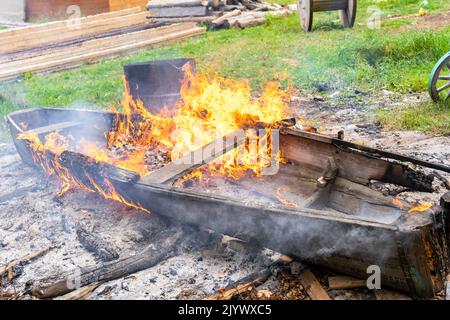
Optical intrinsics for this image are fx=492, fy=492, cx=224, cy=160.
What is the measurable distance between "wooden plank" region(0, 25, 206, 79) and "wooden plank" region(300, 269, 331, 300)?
9619 mm

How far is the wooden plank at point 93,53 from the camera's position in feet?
38.5

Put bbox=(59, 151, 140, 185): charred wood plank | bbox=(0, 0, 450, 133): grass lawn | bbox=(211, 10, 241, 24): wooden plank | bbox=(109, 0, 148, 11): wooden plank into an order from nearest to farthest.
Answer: bbox=(59, 151, 140, 185): charred wood plank
bbox=(0, 0, 450, 133): grass lawn
bbox=(211, 10, 241, 24): wooden plank
bbox=(109, 0, 148, 11): wooden plank

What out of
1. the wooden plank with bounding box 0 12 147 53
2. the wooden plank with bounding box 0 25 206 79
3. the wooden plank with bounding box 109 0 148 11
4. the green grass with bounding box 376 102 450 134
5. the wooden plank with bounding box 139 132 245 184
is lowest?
the green grass with bounding box 376 102 450 134

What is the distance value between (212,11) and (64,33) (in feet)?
17.1

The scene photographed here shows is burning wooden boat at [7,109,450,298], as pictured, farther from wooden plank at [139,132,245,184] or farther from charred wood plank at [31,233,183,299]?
charred wood plank at [31,233,183,299]

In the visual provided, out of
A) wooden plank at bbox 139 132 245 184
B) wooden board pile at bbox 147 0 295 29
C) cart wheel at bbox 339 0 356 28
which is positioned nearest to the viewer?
wooden plank at bbox 139 132 245 184

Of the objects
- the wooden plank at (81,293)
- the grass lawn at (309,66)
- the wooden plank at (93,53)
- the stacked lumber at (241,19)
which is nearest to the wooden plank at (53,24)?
the wooden plank at (93,53)

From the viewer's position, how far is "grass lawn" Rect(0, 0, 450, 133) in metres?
8.98

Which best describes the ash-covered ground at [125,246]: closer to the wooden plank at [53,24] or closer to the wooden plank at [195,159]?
the wooden plank at [195,159]

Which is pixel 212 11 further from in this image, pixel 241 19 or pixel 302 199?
pixel 302 199

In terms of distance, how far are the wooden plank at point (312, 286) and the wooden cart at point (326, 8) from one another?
11210mm

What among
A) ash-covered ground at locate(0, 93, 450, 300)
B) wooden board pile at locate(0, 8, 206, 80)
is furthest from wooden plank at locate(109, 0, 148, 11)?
ash-covered ground at locate(0, 93, 450, 300)
